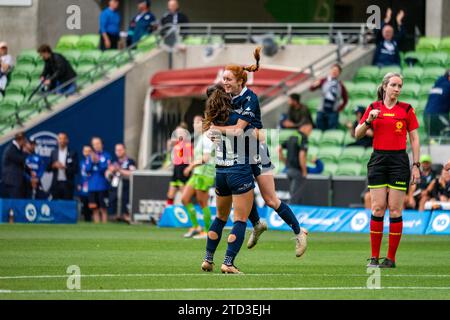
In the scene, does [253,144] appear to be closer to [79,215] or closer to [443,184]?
[443,184]

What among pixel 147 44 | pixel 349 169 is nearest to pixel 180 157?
pixel 349 169

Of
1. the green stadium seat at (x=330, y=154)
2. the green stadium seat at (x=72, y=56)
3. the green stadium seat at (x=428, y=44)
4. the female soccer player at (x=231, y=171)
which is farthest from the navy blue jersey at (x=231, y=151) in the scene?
the green stadium seat at (x=72, y=56)

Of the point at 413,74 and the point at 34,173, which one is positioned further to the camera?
the point at 413,74

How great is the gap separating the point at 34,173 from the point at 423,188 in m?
9.76

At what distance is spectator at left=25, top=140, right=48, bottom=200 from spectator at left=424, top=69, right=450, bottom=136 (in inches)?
372

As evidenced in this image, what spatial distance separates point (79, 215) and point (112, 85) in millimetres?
3707

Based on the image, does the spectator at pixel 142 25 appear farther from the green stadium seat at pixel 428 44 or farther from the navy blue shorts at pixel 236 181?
the navy blue shorts at pixel 236 181

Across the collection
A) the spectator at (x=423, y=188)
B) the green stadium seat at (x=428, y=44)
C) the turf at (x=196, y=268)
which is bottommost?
the turf at (x=196, y=268)

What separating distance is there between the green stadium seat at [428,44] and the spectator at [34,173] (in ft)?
32.7

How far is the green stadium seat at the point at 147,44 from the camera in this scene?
112 ft

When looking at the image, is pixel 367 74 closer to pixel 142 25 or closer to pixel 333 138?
pixel 333 138

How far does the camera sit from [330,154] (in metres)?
29.2

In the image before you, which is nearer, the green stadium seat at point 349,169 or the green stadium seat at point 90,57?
the green stadium seat at point 349,169
